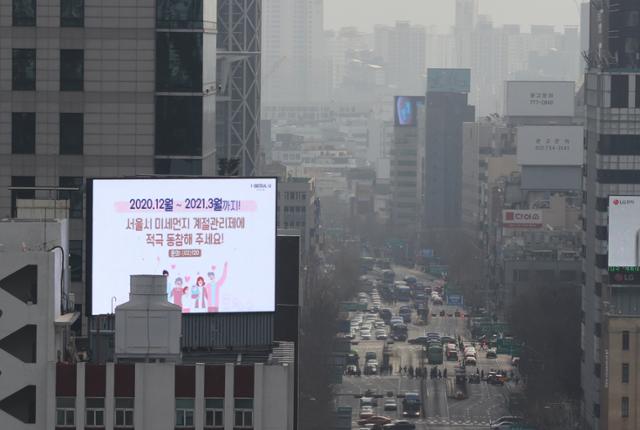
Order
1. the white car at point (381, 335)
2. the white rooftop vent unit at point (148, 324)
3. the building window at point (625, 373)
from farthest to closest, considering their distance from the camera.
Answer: the white car at point (381, 335) → the building window at point (625, 373) → the white rooftop vent unit at point (148, 324)

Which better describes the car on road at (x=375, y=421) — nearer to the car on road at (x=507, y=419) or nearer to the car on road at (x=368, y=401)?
the car on road at (x=507, y=419)

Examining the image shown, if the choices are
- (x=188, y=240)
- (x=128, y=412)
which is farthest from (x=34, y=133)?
(x=128, y=412)

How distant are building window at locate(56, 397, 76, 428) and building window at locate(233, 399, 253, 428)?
2.37 metres

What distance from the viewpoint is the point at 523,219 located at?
194000 millimetres

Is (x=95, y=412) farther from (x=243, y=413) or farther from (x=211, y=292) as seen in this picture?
(x=211, y=292)

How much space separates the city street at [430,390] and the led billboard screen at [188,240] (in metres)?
69.5

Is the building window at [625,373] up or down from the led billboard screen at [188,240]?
down

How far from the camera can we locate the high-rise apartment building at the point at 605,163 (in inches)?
4363

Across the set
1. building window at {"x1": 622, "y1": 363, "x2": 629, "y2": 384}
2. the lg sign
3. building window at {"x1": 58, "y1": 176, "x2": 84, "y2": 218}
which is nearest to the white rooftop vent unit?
building window at {"x1": 58, "y1": 176, "x2": 84, "y2": 218}

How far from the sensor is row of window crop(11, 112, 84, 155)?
55406 mm

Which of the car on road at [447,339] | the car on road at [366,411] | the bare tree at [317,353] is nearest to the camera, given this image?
the bare tree at [317,353]

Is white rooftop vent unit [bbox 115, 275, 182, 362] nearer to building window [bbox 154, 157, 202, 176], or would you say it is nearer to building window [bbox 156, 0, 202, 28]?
building window [bbox 154, 157, 202, 176]

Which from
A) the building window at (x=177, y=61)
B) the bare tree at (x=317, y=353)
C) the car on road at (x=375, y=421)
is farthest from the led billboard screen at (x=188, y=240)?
the car on road at (x=375, y=421)

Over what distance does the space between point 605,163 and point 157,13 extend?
64399mm
